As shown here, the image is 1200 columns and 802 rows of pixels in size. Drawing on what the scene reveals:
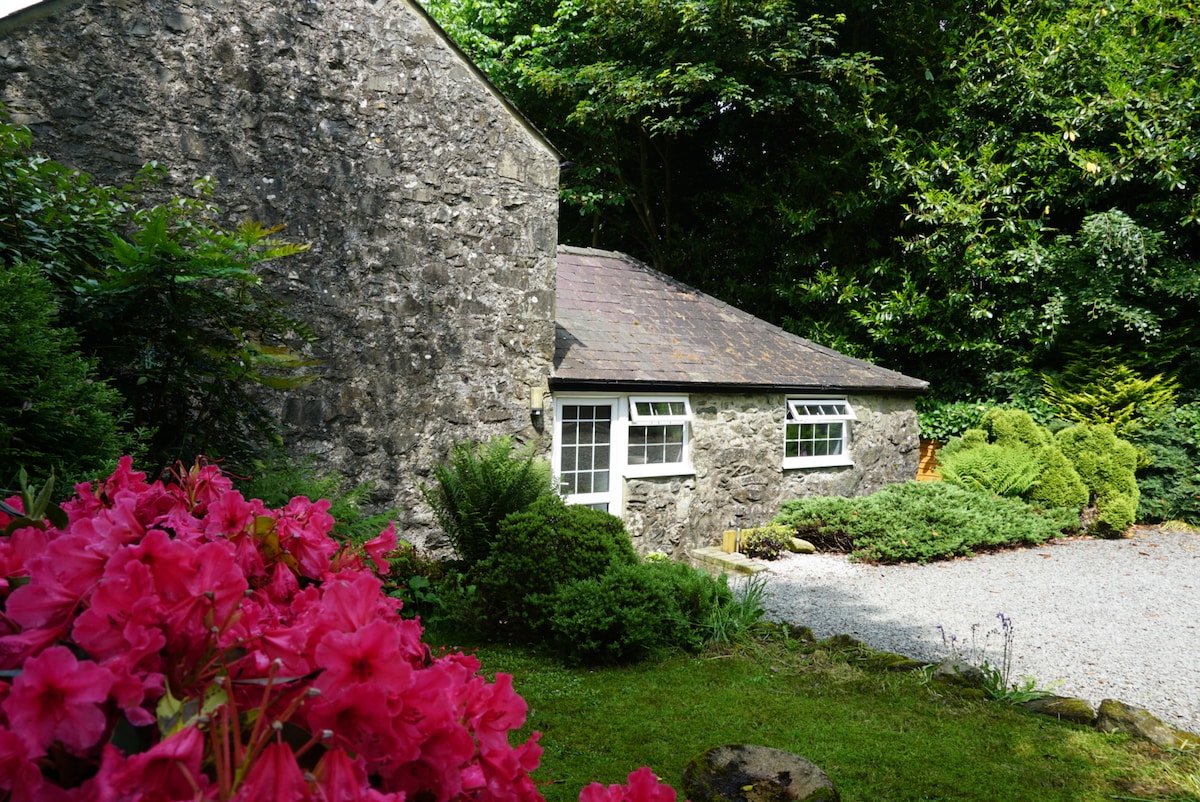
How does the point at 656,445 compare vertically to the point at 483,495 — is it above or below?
above

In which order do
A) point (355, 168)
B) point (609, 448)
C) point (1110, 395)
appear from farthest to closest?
point (1110, 395) < point (609, 448) < point (355, 168)

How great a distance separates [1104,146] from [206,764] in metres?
16.5

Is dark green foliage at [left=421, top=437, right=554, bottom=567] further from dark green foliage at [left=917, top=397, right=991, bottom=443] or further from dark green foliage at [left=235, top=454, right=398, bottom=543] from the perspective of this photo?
dark green foliage at [left=917, top=397, right=991, bottom=443]

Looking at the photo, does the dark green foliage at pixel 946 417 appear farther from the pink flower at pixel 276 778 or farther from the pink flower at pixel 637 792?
the pink flower at pixel 276 778

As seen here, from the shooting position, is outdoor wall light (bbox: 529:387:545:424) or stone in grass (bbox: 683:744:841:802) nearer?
stone in grass (bbox: 683:744:841:802)

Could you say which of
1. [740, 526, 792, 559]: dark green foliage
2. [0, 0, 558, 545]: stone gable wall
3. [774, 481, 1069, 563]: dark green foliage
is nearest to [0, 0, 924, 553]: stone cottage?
[0, 0, 558, 545]: stone gable wall

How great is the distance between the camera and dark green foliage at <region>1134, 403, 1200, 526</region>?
12312mm

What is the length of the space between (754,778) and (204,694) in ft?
10.1

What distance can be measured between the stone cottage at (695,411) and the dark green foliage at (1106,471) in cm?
239

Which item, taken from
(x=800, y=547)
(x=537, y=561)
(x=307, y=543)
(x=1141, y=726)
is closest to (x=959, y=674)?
(x=1141, y=726)

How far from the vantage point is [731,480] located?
10.5 m

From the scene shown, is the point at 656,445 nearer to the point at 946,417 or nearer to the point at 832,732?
the point at 832,732

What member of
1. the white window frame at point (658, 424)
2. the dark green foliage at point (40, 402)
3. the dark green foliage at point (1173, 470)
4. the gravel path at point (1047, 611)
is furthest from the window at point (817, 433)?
the dark green foliage at point (40, 402)

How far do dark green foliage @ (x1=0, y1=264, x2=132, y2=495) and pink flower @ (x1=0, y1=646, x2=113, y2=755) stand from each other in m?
2.73
